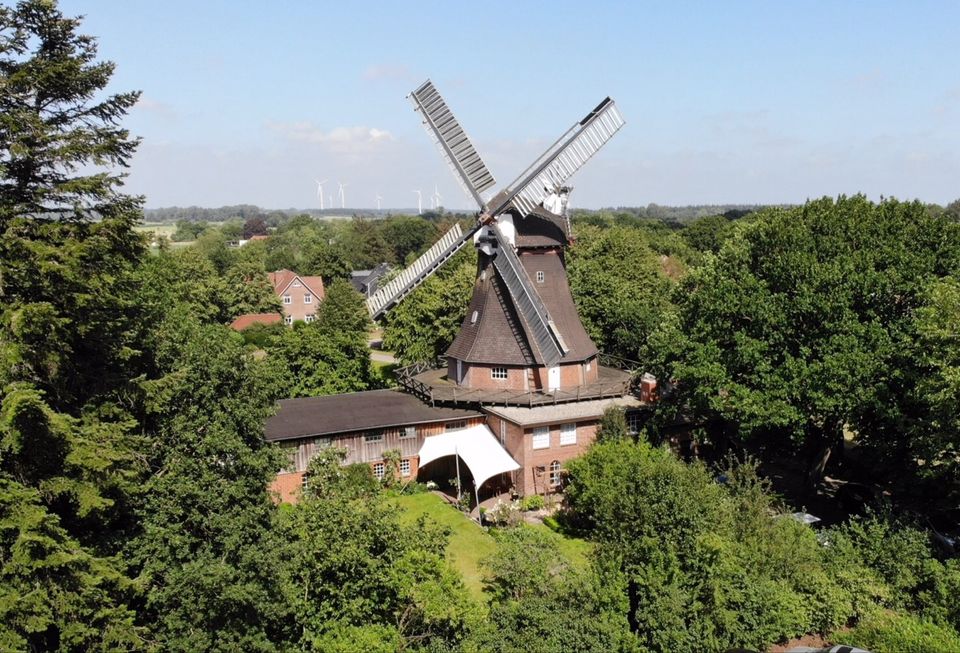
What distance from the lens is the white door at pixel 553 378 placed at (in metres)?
30.1

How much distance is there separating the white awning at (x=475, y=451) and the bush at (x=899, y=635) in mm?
12422

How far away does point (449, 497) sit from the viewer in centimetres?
2809

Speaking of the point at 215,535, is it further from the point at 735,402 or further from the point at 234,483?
the point at 735,402

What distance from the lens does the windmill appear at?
2944cm

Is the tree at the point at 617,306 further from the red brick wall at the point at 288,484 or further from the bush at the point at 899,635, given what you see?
the red brick wall at the point at 288,484

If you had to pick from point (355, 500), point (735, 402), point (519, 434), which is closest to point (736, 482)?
point (735, 402)

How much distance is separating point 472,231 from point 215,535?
17.4 meters

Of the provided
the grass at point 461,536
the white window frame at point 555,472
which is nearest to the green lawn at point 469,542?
the grass at point 461,536

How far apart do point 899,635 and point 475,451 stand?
1488cm

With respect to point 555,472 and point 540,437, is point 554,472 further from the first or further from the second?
point 540,437

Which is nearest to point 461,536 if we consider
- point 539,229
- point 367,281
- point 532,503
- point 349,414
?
point 532,503

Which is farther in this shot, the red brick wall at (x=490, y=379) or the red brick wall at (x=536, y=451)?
the red brick wall at (x=490, y=379)

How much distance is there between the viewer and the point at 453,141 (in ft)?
101

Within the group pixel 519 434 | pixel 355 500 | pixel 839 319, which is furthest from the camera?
pixel 519 434
